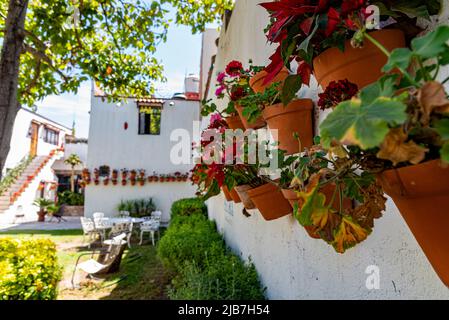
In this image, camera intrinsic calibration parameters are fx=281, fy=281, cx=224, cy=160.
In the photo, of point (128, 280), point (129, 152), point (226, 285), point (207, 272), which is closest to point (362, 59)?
point (226, 285)

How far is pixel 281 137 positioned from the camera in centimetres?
138

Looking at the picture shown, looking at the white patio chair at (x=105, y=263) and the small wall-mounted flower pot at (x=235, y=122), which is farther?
the white patio chair at (x=105, y=263)

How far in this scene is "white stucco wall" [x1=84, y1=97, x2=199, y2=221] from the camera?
12.0 m

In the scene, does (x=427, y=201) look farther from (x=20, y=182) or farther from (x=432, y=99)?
(x=20, y=182)

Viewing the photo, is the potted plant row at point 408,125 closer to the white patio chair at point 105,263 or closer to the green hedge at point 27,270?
the green hedge at point 27,270

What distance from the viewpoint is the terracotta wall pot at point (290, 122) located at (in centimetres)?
135

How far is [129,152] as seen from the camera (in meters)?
12.4

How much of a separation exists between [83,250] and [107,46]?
578 centimetres

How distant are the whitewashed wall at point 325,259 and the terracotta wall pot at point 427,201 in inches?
14.0

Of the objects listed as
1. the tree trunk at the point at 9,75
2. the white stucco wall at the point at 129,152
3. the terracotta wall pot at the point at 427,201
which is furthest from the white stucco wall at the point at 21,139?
the terracotta wall pot at the point at 427,201

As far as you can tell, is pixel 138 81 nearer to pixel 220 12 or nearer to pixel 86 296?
pixel 220 12

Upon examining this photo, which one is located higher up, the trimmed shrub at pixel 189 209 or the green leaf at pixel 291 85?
the green leaf at pixel 291 85

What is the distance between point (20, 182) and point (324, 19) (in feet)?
63.5

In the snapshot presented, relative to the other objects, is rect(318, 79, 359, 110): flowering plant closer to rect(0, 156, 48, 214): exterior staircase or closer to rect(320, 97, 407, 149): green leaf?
rect(320, 97, 407, 149): green leaf
